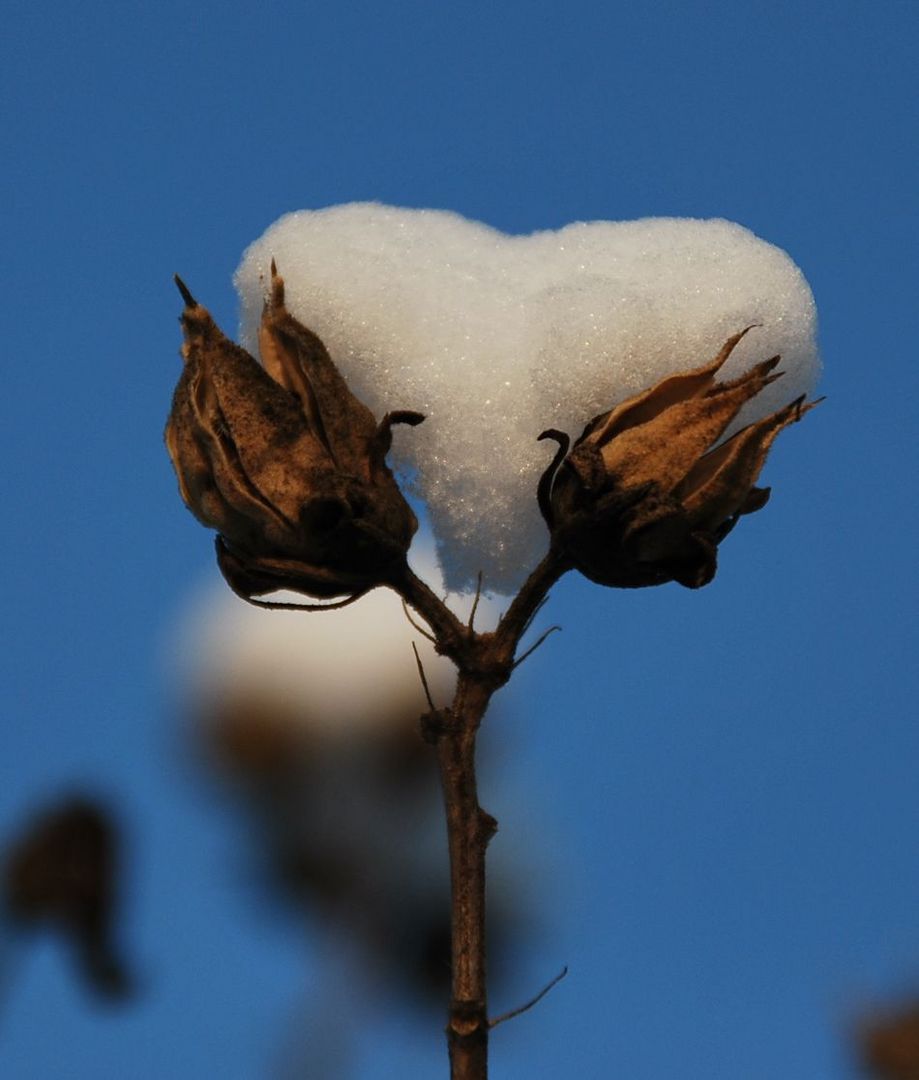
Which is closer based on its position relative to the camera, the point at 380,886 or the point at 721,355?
the point at 721,355

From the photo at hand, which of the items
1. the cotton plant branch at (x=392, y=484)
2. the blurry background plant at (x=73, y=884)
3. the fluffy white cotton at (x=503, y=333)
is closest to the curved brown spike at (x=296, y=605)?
the cotton plant branch at (x=392, y=484)

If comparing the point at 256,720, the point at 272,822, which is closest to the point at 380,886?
the point at 272,822

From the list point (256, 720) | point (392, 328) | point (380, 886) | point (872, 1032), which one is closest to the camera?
point (392, 328)

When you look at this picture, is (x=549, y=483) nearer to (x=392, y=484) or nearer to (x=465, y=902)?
(x=392, y=484)

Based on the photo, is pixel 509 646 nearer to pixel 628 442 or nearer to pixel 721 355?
pixel 628 442

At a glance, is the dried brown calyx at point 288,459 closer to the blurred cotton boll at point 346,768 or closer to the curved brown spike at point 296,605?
the curved brown spike at point 296,605

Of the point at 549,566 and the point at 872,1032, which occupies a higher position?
the point at 549,566
